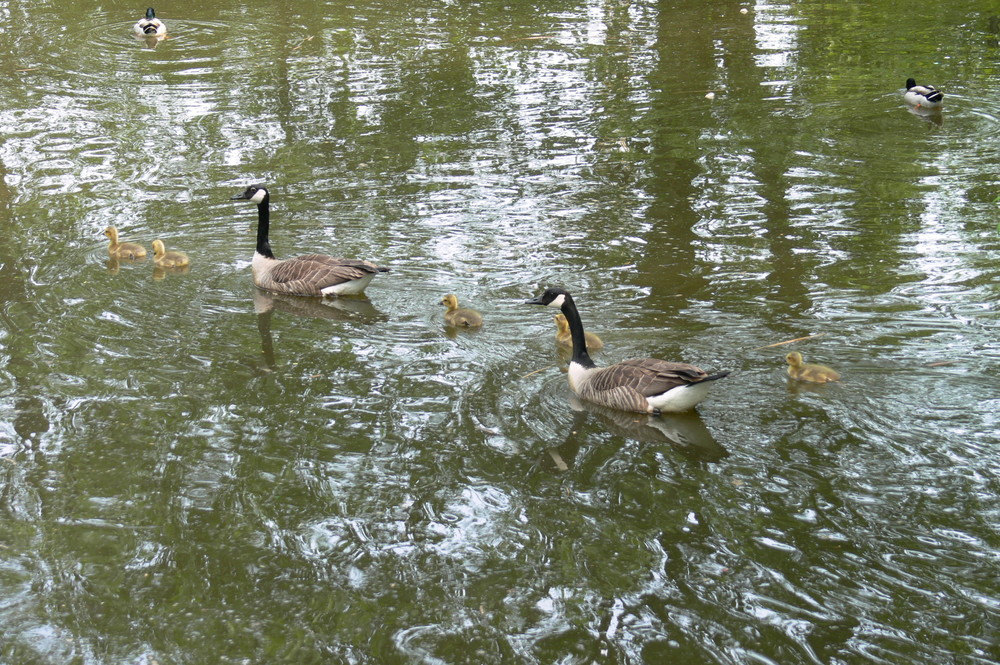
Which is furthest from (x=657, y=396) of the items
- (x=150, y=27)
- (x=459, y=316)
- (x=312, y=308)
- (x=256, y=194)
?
(x=150, y=27)

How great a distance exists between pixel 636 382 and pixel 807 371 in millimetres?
1363

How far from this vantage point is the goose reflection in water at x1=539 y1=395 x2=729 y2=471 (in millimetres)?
7410

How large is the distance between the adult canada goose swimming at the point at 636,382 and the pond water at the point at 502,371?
0.18 m

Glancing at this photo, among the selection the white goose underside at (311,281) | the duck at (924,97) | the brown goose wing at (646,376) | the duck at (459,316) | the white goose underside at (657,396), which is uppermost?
the duck at (924,97)

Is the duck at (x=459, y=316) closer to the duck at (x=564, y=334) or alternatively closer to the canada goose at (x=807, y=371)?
the duck at (x=564, y=334)

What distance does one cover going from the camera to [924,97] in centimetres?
1520

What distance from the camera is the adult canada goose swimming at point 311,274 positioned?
405 inches

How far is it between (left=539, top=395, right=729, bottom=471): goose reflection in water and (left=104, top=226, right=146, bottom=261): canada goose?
552 cm

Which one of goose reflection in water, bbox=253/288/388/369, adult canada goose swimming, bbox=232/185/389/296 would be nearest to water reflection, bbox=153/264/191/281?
adult canada goose swimming, bbox=232/185/389/296

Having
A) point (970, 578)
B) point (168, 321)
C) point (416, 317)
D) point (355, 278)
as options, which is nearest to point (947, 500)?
point (970, 578)

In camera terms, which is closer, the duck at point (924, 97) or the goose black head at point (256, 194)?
the goose black head at point (256, 194)

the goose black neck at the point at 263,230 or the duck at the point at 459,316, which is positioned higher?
the goose black neck at the point at 263,230

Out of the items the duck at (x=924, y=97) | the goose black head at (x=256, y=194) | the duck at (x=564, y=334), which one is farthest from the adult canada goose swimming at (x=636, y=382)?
the duck at (x=924, y=97)

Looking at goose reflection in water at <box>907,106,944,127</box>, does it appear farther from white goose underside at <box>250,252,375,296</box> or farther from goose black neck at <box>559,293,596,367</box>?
white goose underside at <box>250,252,375,296</box>
